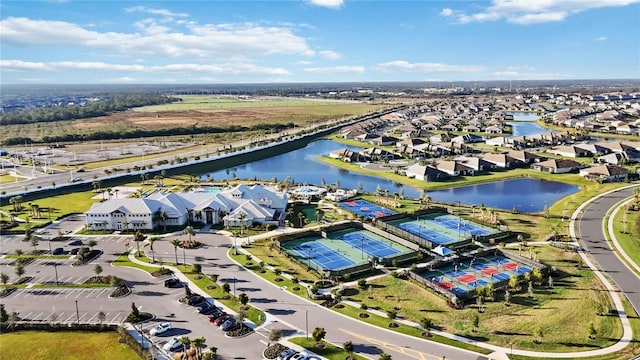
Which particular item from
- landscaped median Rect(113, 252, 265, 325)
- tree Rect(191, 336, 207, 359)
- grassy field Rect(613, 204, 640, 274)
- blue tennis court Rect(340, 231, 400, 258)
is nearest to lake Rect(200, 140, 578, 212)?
grassy field Rect(613, 204, 640, 274)

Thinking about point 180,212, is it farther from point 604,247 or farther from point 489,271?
point 604,247

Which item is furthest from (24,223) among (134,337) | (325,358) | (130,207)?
(325,358)

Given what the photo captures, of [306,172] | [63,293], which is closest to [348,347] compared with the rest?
[63,293]

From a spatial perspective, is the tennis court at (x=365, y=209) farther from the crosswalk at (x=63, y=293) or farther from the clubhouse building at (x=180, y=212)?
the crosswalk at (x=63, y=293)

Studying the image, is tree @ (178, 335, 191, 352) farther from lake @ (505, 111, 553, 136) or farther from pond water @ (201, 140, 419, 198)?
lake @ (505, 111, 553, 136)

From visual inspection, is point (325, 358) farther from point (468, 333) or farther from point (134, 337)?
point (134, 337)

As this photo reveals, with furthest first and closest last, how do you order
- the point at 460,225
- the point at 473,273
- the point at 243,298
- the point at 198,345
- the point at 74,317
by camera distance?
the point at 460,225
the point at 473,273
the point at 243,298
the point at 74,317
the point at 198,345
